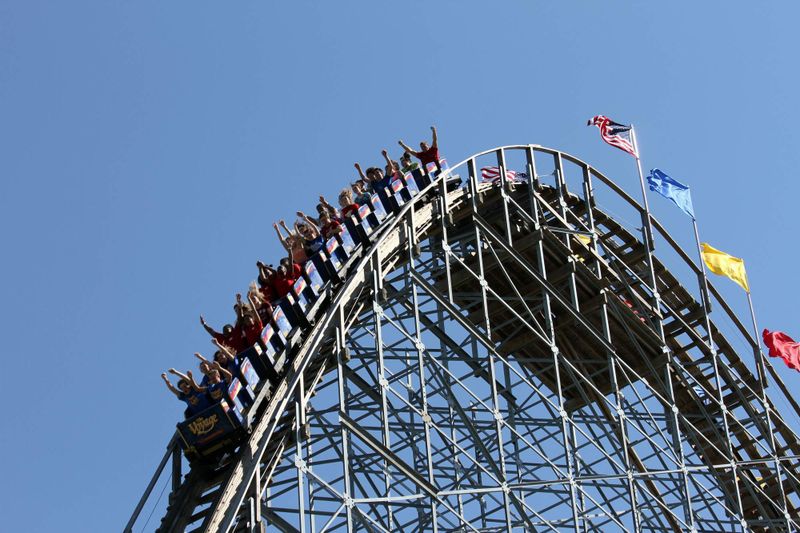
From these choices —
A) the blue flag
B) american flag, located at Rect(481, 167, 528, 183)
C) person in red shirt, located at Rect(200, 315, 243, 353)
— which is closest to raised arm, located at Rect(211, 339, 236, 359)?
person in red shirt, located at Rect(200, 315, 243, 353)

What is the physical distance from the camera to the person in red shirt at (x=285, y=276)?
20.5 m

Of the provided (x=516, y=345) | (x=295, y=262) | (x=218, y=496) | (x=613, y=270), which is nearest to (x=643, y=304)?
(x=613, y=270)

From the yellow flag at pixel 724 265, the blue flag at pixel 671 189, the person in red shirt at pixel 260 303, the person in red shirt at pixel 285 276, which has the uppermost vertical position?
the blue flag at pixel 671 189

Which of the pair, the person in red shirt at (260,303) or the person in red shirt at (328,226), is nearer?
the person in red shirt at (260,303)

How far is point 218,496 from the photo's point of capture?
1819cm

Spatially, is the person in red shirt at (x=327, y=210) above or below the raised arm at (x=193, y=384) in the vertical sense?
above

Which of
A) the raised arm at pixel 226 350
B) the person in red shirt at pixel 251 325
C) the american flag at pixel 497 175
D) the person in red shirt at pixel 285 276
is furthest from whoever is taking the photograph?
the american flag at pixel 497 175

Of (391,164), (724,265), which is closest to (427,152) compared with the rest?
(391,164)

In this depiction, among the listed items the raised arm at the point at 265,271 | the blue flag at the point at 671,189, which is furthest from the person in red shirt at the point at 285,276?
the blue flag at the point at 671,189

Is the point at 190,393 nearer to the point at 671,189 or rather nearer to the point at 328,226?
the point at 328,226

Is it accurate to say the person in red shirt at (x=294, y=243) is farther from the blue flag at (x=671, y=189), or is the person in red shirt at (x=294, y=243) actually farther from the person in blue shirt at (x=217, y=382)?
the blue flag at (x=671, y=189)

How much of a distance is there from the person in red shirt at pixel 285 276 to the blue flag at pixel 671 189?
30.4 ft

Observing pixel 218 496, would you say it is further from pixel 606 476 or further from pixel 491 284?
pixel 491 284

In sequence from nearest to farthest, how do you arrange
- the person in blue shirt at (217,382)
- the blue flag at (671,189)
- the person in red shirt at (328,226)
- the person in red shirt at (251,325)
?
1. the person in blue shirt at (217,382)
2. the person in red shirt at (251,325)
3. the person in red shirt at (328,226)
4. the blue flag at (671,189)
